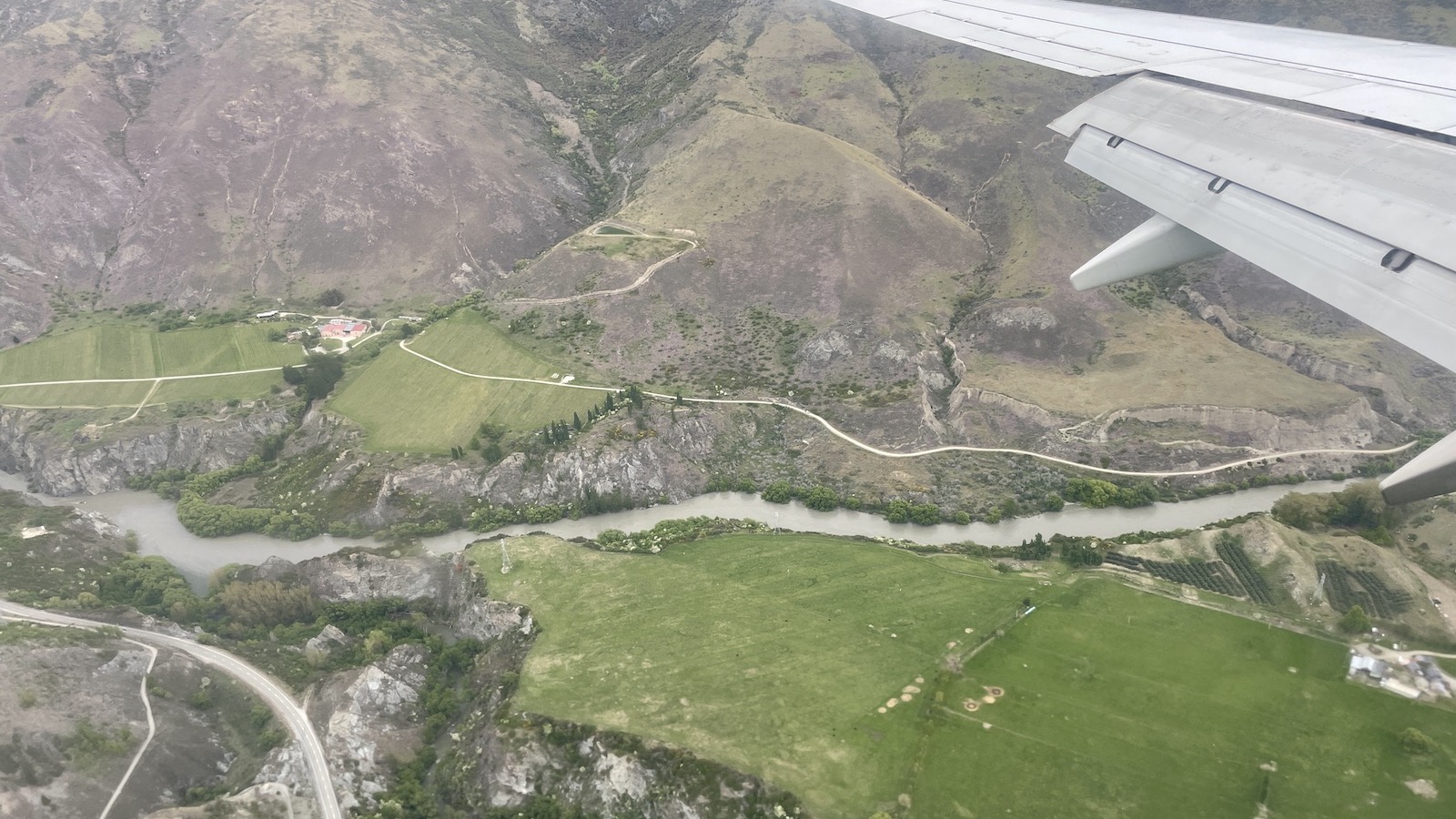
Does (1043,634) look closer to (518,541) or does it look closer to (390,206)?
(518,541)

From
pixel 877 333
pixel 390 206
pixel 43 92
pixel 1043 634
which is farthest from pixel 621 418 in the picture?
pixel 43 92

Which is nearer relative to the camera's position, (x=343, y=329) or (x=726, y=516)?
(x=726, y=516)

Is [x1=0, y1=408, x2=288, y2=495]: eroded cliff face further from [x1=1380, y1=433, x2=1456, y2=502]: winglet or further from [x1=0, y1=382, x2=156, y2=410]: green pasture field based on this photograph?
[x1=1380, y1=433, x2=1456, y2=502]: winglet

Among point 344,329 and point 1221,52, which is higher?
point 1221,52

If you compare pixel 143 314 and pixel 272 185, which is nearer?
pixel 143 314

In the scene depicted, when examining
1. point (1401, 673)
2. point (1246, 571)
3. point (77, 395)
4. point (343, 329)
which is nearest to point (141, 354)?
point (77, 395)

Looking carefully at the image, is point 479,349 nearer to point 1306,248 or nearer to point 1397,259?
point 1306,248
